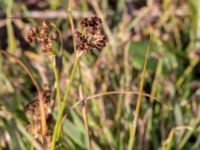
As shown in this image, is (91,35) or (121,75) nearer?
(91,35)

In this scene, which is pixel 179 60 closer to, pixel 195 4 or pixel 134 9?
pixel 195 4

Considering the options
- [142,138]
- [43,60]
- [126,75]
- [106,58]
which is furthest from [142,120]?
[43,60]

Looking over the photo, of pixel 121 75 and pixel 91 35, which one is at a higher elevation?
pixel 91 35

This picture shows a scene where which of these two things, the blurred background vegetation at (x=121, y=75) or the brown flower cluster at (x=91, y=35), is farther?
the blurred background vegetation at (x=121, y=75)

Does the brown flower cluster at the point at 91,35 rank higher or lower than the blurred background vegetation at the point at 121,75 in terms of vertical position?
higher
